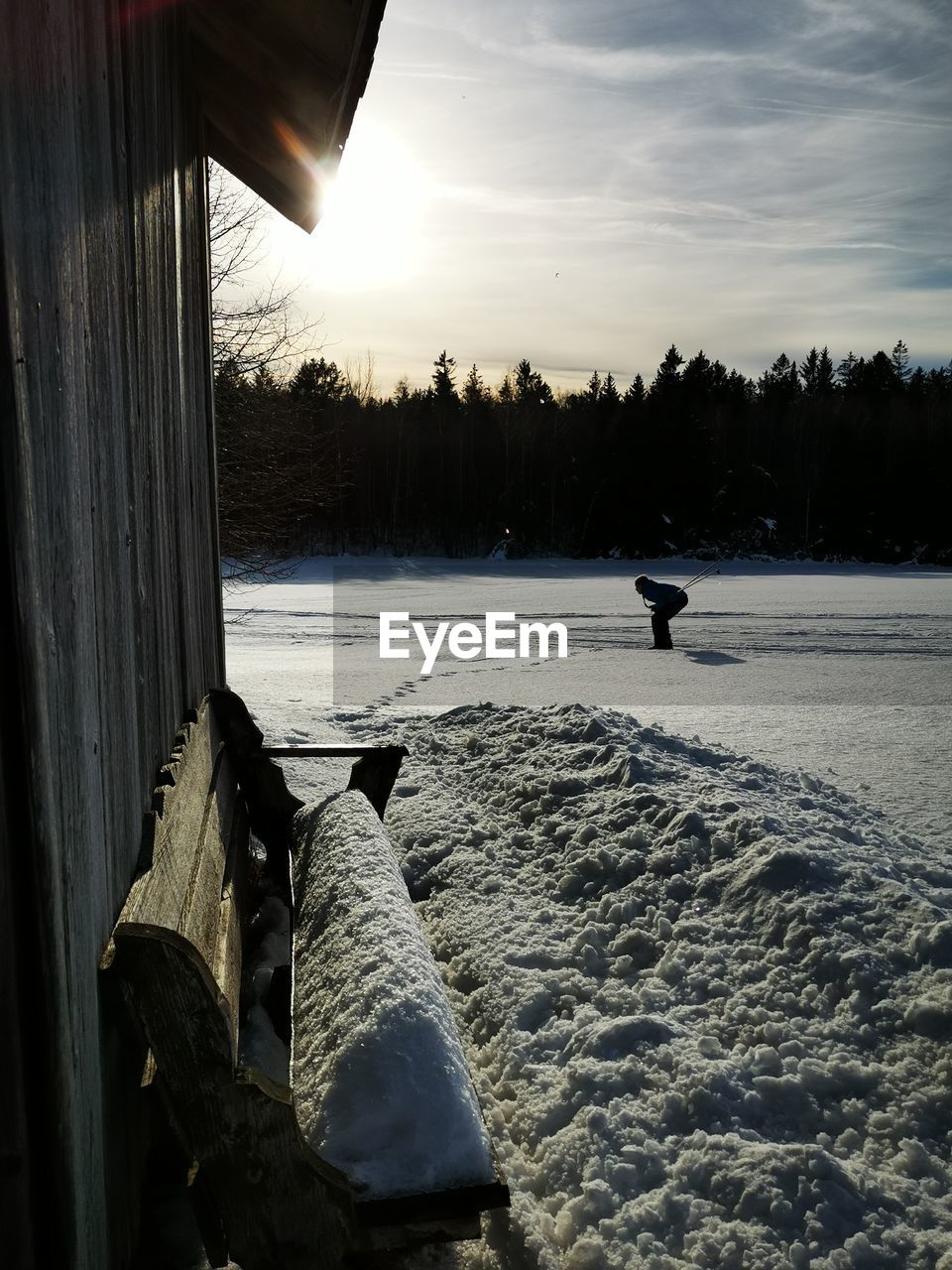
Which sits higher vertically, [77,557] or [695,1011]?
[77,557]

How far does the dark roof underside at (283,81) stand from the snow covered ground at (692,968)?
10.5 ft

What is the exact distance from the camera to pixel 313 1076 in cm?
196

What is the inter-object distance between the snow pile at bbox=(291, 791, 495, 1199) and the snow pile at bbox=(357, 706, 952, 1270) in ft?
Answer: 0.14

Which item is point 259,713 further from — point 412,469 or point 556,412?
point 556,412

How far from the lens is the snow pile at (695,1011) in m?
2.20

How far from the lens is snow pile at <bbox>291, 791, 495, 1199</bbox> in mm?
1750

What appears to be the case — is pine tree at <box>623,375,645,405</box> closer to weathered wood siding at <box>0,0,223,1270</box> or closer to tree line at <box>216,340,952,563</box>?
tree line at <box>216,340,952,563</box>

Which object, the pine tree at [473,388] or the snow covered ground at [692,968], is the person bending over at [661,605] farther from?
the pine tree at [473,388]

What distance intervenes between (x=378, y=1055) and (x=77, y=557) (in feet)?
3.83

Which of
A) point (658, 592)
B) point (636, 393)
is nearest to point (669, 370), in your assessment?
point (636, 393)

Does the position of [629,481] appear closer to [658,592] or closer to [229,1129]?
[658,592]

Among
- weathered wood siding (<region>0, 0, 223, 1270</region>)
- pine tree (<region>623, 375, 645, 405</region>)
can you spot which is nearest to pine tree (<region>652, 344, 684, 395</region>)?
pine tree (<region>623, 375, 645, 405</region>)

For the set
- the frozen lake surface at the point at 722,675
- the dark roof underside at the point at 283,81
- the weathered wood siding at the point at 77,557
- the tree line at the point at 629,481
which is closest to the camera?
the weathered wood siding at the point at 77,557

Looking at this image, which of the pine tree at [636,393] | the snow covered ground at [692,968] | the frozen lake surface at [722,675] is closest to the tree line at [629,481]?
the pine tree at [636,393]
